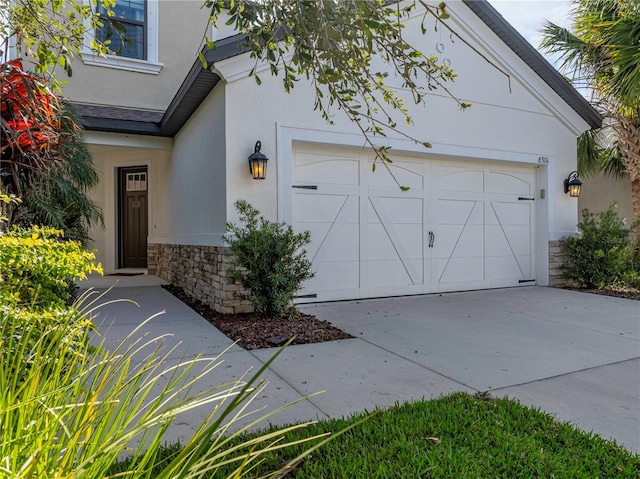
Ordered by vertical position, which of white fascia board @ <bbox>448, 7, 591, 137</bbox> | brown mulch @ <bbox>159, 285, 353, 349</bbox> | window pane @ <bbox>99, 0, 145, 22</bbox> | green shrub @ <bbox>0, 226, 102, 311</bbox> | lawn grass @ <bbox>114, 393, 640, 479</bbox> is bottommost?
lawn grass @ <bbox>114, 393, 640, 479</bbox>

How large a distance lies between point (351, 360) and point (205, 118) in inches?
178

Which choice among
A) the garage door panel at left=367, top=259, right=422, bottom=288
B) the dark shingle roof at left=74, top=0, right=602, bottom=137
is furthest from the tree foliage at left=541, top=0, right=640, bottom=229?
the garage door panel at left=367, top=259, right=422, bottom=288

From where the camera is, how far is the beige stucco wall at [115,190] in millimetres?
9875

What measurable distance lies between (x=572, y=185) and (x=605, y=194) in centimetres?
479

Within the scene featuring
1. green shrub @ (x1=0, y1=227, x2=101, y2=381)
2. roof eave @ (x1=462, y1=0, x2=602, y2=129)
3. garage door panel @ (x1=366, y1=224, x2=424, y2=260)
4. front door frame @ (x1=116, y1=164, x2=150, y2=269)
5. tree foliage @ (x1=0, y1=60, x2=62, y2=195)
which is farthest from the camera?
front door frame @ (x1=116, y1=164, x2=150, y2=269)

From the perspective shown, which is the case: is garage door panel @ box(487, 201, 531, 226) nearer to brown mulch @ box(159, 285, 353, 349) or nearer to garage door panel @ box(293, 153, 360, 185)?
garage door panel @ box(293, 153, 360, 185)

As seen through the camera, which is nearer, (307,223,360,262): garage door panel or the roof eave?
(307,223,360,262): garage door panel

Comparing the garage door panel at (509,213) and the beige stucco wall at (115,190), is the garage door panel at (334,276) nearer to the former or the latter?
the garage door panel at (509,213)

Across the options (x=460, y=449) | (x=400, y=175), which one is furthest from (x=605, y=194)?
(x=460, y=449)

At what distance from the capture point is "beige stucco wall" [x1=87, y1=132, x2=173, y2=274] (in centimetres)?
988

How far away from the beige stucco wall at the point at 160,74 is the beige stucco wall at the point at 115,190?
1127mm

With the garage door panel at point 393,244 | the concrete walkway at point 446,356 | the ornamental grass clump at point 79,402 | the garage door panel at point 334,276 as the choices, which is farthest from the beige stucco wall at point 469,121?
the ornamental grass clump at point 79,402

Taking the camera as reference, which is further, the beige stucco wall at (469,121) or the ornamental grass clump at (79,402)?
the beige stucco wall at (469,121)

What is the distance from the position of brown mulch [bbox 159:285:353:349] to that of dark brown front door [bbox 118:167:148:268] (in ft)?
19.6
